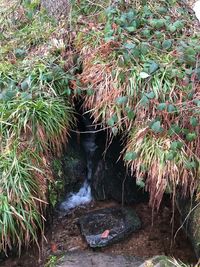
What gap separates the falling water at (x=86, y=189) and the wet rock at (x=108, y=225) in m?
0.18

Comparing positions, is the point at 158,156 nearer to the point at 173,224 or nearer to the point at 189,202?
the point at 189,202

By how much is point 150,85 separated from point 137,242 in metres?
1.34

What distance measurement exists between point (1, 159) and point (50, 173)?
1.38 feet

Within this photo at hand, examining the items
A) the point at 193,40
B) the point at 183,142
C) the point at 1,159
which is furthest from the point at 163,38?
the point at 1,159

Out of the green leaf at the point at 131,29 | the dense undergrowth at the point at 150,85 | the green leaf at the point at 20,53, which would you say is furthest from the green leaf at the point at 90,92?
the green leaf at the point at 20,53

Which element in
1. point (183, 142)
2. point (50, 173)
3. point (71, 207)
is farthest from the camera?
point (71, 207)

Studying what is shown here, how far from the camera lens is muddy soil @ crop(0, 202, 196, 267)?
344 centimetres

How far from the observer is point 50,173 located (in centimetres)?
343

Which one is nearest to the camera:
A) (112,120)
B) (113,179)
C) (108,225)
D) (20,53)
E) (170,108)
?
(170,108)

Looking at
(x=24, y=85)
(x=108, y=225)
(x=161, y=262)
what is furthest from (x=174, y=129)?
(x=24, y=85)

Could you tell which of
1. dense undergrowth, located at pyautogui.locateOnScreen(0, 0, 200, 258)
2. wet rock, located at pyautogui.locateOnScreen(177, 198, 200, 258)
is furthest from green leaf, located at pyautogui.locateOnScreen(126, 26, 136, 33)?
wet rock, located at pyautogui.locateOnScreen(177, 198, 200, 258)

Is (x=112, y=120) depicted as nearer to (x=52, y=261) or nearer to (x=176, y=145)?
(x=176, y=145)

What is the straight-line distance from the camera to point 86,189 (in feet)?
13.4

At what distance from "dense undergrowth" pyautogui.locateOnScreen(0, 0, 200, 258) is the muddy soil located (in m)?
0.27
